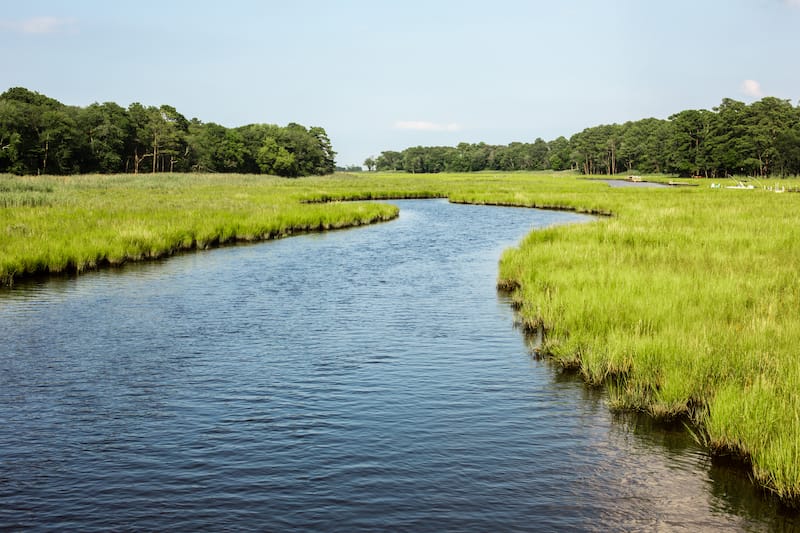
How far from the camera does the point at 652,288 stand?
17.1m

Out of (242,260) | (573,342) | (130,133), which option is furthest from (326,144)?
(573,342)

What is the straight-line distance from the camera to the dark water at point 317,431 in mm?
7957

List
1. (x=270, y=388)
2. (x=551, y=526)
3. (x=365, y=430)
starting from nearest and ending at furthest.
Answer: (x=551, y=526) < (x=365, y=430) < (x=270, y=388)

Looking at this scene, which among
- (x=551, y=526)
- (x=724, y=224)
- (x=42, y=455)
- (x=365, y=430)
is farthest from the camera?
(x=724, y=224)

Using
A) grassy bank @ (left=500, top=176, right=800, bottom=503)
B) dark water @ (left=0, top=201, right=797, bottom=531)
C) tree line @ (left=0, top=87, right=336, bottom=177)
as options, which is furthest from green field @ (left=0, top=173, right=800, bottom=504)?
tree line @ (left=0, top=87, right=336, bottom=177)

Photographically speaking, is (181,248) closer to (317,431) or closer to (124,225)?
(124,225)

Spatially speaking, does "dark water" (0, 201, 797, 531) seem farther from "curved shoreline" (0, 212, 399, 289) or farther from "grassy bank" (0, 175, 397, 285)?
"grassy bank" (0, 175, 397, 285)

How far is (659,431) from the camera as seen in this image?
10555mm

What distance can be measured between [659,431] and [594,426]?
0.99m

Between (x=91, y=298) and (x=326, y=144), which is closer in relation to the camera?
(x=91, y=298)

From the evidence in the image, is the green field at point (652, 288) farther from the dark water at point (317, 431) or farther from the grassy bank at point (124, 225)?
the dark water at point (317, 431)

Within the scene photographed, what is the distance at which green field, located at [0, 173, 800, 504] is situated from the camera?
9586mm

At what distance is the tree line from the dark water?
3416 inches

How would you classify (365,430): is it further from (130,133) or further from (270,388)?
(130,133)
